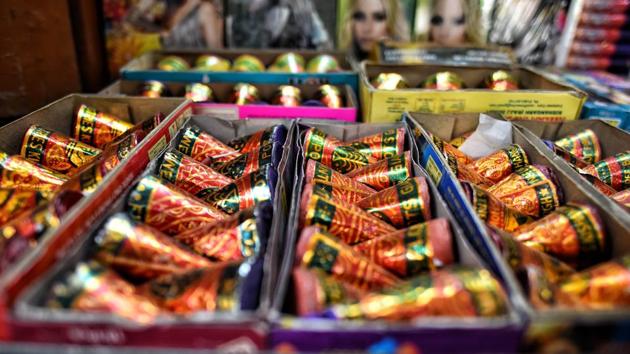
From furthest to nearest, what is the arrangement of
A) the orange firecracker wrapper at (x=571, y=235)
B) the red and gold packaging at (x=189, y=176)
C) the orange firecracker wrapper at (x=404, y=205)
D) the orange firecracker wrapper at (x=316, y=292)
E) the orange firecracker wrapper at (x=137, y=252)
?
1. the red and gold packaging at (x=189, y=176)
2. the orange firecracker wrapper at (x=404, y=205)
3. the orange firecracker wrapper at (x=571, y=235)
4. the orange firecracker wrapper at (x=137, y=252)
5. the orange firecracker wrapper at (x=316, y=292)

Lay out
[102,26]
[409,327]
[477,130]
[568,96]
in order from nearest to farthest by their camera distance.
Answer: [409,327], [477,130], [568,96], [102,26]

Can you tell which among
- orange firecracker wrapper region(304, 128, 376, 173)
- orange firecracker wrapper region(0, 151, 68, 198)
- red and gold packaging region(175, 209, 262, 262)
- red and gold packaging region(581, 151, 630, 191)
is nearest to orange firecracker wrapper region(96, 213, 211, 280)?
red and gold packaging region(175, 209, 262, 262)

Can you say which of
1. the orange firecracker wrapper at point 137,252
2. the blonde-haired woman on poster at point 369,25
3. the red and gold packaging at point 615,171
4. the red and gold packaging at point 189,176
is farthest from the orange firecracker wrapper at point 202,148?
the blonde-haired woman on poster at point 369,25

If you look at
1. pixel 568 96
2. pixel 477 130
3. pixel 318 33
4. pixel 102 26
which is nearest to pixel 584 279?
pixel 477 130

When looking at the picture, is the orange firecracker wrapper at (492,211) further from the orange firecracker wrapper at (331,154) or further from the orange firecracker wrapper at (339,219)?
the orange firecracker wrapper at (331,154)

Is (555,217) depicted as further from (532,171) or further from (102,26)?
(102,26)

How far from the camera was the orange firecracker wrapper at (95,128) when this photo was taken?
1.55 metres

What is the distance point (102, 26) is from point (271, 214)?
2063 millimetres

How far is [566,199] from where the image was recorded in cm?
Result: 120

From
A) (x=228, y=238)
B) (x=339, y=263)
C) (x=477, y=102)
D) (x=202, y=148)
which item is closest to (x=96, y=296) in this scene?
(x=228, y=238)

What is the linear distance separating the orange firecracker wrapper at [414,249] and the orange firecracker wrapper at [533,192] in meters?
0.37

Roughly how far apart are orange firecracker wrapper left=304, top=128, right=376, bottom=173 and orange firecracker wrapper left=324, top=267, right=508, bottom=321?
70 cm

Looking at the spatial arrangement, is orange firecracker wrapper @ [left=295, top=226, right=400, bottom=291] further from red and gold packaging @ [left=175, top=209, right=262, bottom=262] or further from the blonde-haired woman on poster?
the blonde-haired woman on poster

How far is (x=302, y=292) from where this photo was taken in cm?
80
